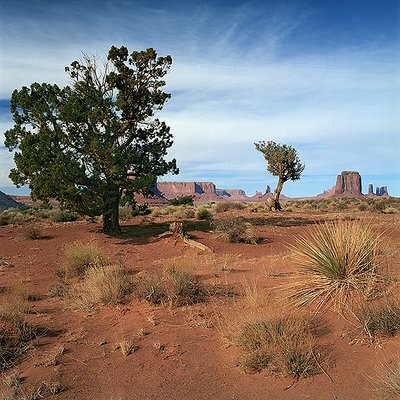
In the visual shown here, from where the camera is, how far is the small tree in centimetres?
3588

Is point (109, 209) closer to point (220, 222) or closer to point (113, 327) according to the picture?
point (220, 222)

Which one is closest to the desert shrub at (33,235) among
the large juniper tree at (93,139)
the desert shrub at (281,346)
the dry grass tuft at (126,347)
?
the large juniper tree at (93,139)

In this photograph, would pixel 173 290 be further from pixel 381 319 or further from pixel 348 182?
pixel 348 182

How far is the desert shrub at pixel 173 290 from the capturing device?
816cm

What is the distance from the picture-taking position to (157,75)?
1998 cm

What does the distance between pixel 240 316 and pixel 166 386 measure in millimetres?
1499

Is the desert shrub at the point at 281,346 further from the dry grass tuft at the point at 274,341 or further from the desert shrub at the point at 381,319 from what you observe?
the desert shrub at the point at 381,319

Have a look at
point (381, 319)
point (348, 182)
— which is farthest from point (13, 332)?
point (348, 182)

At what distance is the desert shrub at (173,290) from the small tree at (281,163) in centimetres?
2848

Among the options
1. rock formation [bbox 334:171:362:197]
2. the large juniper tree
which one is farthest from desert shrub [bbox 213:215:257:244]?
rock formation [bbox 334:171:362:197]

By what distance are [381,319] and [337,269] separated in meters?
1.41

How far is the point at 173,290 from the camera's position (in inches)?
325

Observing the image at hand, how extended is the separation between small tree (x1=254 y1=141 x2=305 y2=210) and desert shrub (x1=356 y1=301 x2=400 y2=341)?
3045cm

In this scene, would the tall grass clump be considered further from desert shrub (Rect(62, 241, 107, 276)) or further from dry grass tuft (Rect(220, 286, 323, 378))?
desert shrub (Rect(62, 241, 107, 276))
